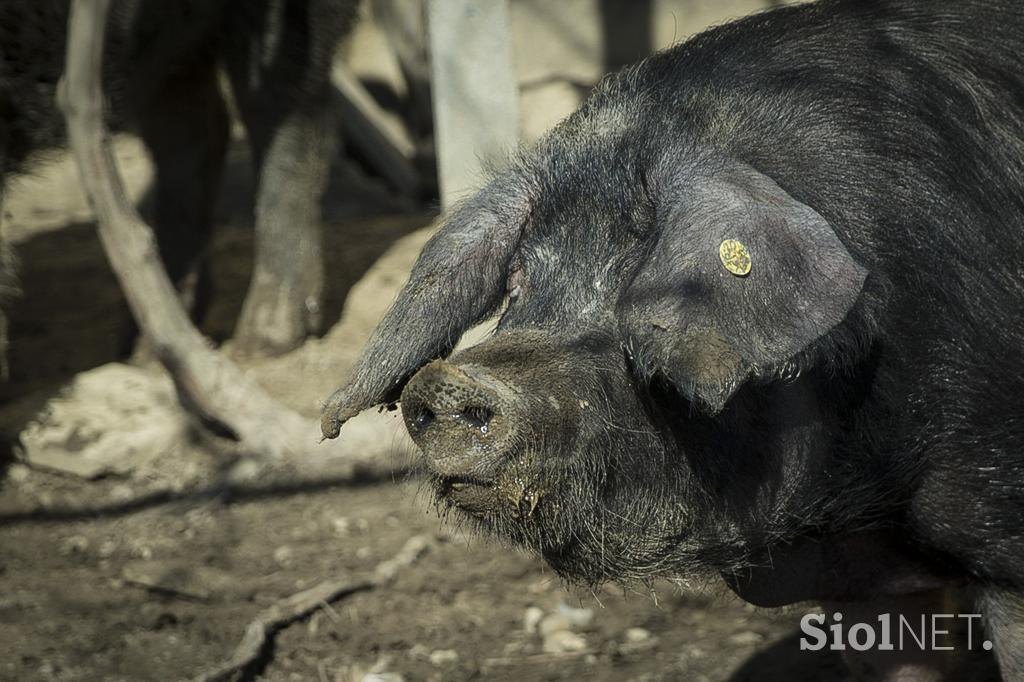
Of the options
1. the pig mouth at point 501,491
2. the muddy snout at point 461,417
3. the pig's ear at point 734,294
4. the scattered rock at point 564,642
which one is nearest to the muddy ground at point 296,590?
the scattered rock at point 564,642

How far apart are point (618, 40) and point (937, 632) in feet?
18.9

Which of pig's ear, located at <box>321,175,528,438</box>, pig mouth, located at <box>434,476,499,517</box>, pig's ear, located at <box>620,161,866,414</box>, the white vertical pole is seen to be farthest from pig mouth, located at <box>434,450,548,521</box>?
the white vertical pole

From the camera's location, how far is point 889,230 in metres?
2.44

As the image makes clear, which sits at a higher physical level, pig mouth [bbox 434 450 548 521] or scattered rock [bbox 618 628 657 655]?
pig mouth [bbox 434 450 548 521]

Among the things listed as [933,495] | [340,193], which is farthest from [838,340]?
[340,193]

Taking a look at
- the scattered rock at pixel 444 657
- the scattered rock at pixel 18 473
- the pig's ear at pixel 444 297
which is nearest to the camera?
the pig's ear at pixel 444 297

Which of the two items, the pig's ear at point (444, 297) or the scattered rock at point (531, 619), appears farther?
the scattered rock at point (531, 619)

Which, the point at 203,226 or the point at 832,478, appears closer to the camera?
the point at 832,478

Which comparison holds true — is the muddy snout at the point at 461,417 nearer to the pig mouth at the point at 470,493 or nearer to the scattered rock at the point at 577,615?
the pig mouth at the point at 470,493

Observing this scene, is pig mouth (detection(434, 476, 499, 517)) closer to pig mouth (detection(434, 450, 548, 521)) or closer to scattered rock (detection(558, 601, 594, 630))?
pig mouth (detection(434, 450, 548, 521))

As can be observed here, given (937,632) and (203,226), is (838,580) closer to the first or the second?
(937,632)

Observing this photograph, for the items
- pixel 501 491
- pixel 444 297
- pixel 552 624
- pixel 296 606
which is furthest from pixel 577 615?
pixel 501 491

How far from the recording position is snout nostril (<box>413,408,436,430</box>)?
2.12 metres

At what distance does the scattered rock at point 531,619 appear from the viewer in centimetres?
377
